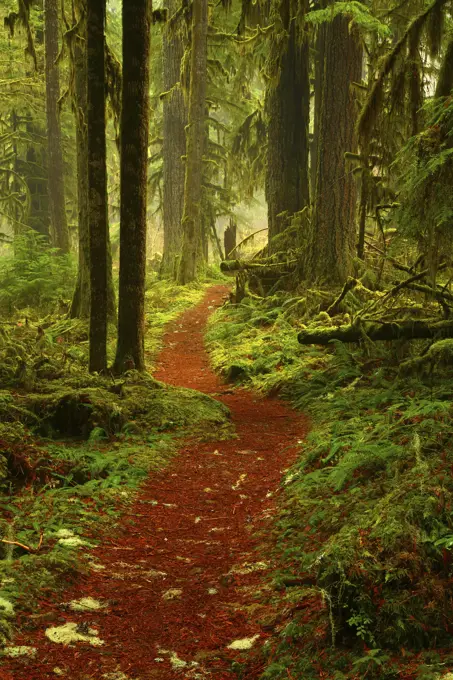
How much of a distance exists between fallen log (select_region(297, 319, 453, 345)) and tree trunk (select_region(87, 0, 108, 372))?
311cm

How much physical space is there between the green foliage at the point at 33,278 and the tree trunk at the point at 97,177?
26.5 ft

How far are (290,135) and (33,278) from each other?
26.7 ft

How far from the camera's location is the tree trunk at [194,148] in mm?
18219

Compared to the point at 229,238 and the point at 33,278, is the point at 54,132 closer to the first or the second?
the point at 33,278

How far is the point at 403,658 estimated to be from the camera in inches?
103

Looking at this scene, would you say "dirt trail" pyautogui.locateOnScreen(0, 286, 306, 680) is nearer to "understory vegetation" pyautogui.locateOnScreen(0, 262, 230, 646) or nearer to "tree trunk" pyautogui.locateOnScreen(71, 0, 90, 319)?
"understory vegetation" pyautogui.locateOnScreen(0, 262, 230, 646)

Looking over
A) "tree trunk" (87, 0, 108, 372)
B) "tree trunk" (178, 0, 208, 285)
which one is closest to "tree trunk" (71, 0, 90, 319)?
"tree trunk" (87, 0, 108, 372)

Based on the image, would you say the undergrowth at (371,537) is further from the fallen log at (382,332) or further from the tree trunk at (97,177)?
the tree trunk at (97,177)

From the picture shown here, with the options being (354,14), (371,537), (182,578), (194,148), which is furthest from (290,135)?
(371,537)

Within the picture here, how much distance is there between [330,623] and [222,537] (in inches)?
70.3

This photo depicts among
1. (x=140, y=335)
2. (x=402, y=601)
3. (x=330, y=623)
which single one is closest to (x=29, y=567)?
(x=330, y=623)

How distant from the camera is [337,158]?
12.0m

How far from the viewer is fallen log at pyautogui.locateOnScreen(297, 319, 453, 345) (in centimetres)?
756

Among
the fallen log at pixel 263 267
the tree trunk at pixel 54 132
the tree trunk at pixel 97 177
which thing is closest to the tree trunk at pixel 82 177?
the tree trunk at pixel 97 177
